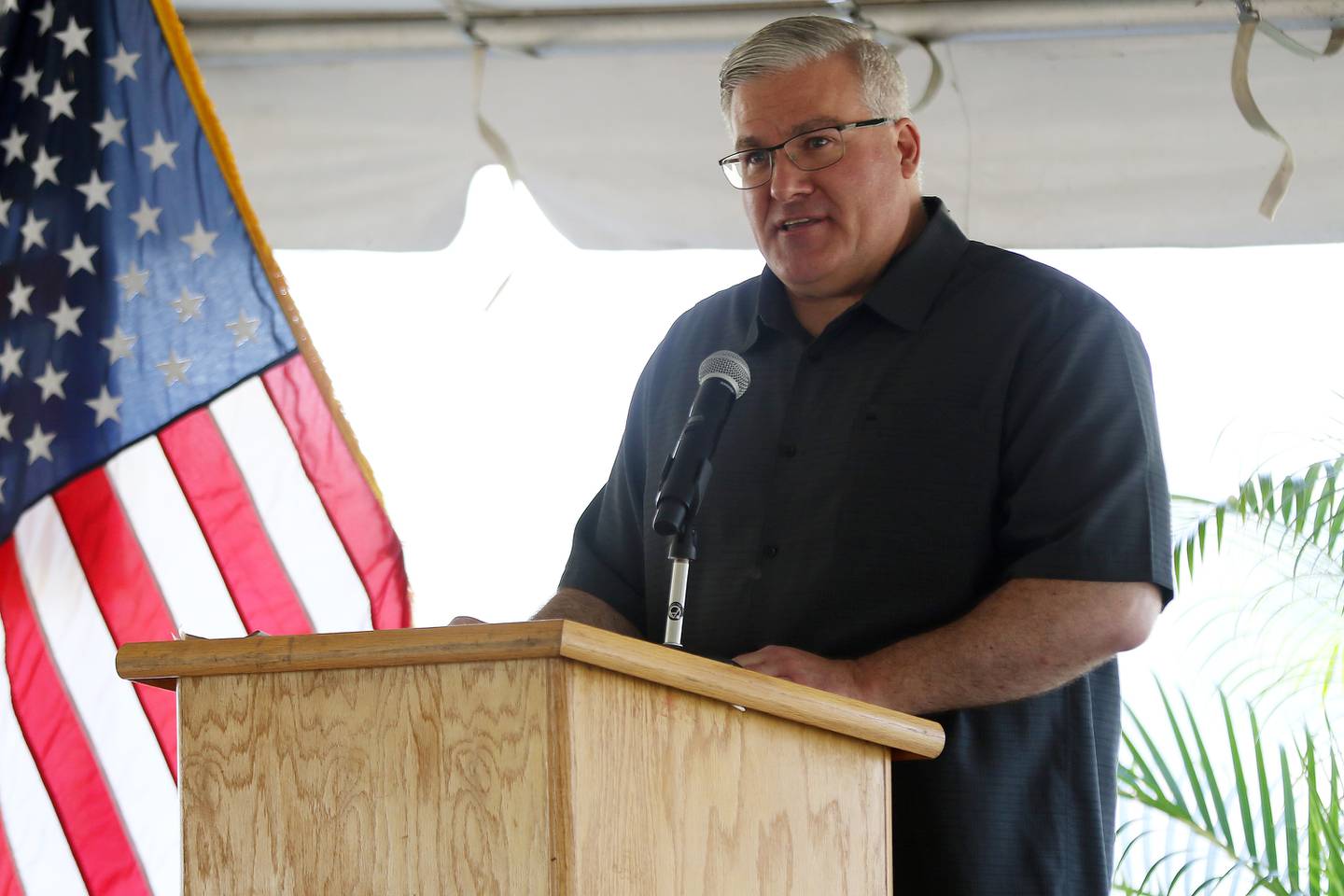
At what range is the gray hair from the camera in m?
1.86

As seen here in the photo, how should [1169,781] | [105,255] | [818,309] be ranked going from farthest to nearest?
[105,255] < [1169,781] < [818,309]

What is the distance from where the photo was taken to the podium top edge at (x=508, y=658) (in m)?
1.01

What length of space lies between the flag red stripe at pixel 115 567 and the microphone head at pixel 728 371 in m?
1.91

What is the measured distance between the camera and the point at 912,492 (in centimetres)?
167

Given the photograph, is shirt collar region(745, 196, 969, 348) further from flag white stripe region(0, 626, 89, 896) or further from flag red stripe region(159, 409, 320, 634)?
flag white stripe region(0, 626, 89, 896)

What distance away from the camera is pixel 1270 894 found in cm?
293

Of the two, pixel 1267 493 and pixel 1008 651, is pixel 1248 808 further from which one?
pixel 1008 651

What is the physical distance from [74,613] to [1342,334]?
2.81 metres

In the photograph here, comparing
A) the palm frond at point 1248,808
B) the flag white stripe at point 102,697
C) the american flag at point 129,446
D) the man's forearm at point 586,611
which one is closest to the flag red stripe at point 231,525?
the american flag at point 129,446

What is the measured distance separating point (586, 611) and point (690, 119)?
180 cm

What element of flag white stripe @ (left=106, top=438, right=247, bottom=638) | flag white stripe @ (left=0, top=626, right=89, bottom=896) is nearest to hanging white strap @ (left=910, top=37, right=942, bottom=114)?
flag white stripe @ (left=106, top=438, right=247, bottom=638)

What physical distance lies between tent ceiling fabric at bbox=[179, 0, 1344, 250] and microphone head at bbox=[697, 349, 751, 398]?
188 centimetres

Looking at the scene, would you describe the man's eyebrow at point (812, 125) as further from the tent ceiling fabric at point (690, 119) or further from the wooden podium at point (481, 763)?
the tent ceiling fabric at point (690, 119)

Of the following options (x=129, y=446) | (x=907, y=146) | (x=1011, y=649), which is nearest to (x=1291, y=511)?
(x=907, y=146)
